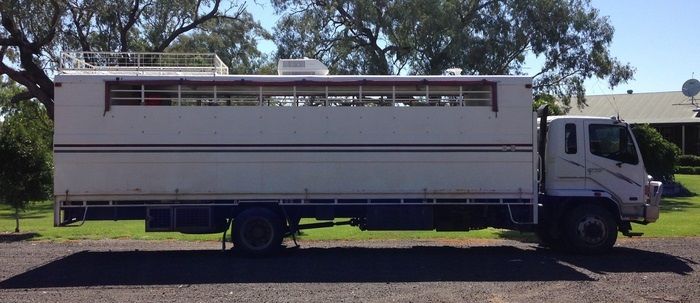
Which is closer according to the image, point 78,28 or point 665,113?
point 78,28

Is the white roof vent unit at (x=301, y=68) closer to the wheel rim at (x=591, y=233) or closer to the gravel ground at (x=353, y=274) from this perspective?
the gravel ground at (x=353, y=274)

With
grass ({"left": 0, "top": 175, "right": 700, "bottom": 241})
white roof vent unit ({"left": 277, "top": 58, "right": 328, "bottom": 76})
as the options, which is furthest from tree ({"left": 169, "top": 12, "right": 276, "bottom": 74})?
white roof vent unit ({"left": 277, "top": 58, "right": 328, "bottom": 76})

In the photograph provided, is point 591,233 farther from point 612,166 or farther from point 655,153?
point 655,153

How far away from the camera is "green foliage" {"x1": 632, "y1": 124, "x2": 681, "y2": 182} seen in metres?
28.6

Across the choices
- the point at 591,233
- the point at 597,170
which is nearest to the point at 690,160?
the point at 597,170

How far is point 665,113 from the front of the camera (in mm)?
55312

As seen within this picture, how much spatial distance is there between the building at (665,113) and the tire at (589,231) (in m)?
37.1

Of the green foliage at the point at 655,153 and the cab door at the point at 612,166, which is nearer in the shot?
the cab door at the point at 612,166

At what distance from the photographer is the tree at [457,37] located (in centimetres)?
3138

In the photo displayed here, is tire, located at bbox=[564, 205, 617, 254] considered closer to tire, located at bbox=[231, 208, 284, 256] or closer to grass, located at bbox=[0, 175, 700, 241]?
grass, located at bbox=[0, 175, 700, 241]

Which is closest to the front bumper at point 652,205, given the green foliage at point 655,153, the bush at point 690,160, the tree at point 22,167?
the tree at point 22,167

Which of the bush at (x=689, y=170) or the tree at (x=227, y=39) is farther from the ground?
the tree at (x=227, y=39)

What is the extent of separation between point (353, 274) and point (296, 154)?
2764 mm

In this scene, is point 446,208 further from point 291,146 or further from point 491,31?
point 491,31
